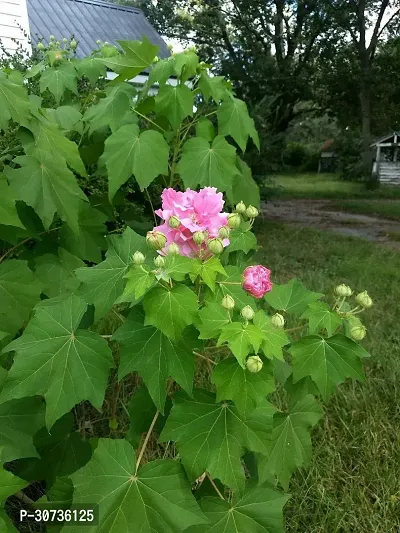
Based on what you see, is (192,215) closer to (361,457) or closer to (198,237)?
(198,237)

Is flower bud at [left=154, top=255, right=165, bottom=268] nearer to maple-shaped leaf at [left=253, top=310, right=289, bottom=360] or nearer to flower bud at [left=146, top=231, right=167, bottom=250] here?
flower bud at [left=146, top=231, right=167, bottom=250]

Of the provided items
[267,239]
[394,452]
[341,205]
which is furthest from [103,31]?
[394,452]

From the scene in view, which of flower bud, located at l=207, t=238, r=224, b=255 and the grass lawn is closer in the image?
flower bud, located at l=207, t=238, r=224, b=255

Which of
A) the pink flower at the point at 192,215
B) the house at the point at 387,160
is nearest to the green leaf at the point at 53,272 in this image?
the pink flower at the point at 192,215

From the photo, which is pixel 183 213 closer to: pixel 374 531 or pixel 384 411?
pixel 374 531

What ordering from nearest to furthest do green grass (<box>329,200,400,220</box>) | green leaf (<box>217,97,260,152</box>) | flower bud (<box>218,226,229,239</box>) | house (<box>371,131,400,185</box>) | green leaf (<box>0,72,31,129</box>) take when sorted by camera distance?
flower bud (<box>218,226,229,239</box>)
green leaf (<box>0,72,31,129</box>)
green leaf (<box>217,97,260,152</box>)
green grass (<box>329,200,400,220</box>)
house (<box>371,131,400,185</box>)

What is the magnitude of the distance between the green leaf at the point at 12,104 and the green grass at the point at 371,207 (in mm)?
6518

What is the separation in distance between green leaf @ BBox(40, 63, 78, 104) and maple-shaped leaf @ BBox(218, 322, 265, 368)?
4.06 ft

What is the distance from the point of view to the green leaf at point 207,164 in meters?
1.45

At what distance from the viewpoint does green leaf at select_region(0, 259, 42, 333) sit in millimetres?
1176

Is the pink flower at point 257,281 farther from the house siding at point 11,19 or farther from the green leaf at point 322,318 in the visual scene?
the house siding at point 11,19

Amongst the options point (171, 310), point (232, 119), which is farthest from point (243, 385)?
point (232, 119)

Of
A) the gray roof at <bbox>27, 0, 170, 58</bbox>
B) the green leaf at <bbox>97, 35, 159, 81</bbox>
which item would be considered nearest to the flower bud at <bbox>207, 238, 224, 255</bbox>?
the green leaf at <bbox>97, 35, 159, 81</bbox>

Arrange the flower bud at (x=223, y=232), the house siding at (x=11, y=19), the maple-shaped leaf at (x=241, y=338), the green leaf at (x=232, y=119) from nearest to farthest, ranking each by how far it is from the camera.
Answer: the maple-shaped leaf at (x=241, y=338)
the flower bud at (x=223, y=232)
the green leaf at (x=232, y=119)
the house siding at (x=11, y=19)
